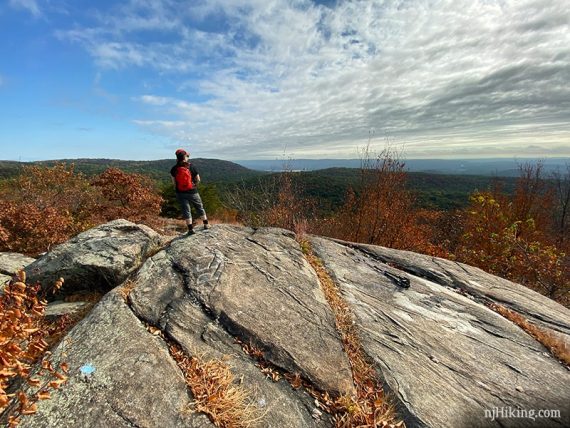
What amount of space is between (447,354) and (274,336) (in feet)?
10.9

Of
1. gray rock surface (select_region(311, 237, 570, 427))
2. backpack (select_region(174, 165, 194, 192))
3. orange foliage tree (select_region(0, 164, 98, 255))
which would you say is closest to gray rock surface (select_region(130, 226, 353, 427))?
gray rock surface (select_region(311, 237, 570, 427))

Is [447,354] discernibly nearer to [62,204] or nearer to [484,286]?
[484,286]

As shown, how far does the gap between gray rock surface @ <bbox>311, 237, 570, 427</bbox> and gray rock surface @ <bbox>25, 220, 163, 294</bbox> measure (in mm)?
5080

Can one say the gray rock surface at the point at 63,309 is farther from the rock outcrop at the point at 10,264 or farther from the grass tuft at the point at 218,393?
the rock outcrop at the point at 10,264

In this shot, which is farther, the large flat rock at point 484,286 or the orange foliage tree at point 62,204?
the orange foliage tree at point 62,204

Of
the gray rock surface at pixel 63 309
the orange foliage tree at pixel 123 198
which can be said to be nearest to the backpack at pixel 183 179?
the gray rock surface at pixel 63 309

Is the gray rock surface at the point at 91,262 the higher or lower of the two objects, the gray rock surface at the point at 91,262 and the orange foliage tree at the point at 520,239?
the higher

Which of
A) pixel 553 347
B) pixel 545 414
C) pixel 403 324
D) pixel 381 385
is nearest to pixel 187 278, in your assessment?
pixel 381 385

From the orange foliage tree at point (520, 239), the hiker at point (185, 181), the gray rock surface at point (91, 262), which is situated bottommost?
the orange foliage tree at point (520, 239)

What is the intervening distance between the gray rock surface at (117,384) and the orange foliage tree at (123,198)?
13341 mm

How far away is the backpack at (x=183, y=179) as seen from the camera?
895 centimetres

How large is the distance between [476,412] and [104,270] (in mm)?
7699

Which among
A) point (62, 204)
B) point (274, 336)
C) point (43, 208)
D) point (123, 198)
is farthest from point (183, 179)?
point (62, 204)

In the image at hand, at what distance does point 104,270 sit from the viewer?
716cm
